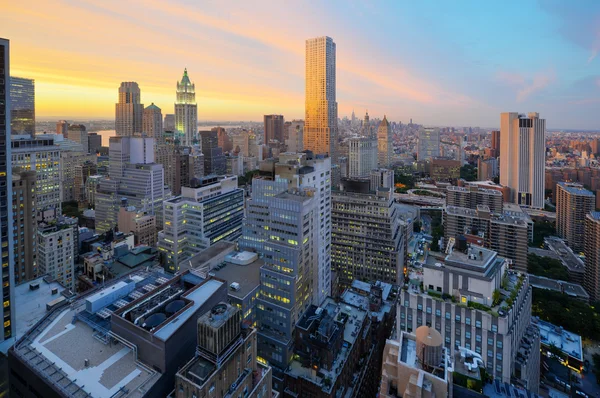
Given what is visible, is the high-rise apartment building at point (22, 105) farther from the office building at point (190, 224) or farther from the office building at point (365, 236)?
the office building at point (365, 236)

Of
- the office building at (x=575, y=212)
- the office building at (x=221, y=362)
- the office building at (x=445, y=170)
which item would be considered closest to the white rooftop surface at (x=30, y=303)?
the office building at (x=221, y=362)

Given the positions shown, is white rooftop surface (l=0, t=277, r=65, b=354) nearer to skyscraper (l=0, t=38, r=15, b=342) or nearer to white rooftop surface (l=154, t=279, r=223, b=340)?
skyscraper (l=0, t=38, r=15, b=342)

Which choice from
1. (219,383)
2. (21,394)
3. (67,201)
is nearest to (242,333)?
(219,383)

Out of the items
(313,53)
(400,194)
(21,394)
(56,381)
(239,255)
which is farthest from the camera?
(313,53)

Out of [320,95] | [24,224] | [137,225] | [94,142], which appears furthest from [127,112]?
[24,224]

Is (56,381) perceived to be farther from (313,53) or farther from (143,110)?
(143,110)

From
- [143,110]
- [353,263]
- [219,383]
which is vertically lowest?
[353,263]

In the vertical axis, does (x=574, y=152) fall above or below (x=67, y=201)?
above

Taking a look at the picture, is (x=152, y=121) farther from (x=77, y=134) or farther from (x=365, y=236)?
(x=365, y=236)
